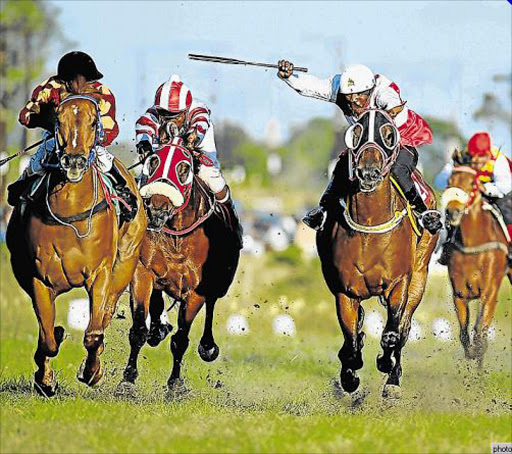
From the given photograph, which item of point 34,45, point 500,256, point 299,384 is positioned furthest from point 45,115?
point 34,45

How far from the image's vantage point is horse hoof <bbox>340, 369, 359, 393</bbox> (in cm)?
1078

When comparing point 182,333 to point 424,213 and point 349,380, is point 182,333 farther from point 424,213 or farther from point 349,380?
point 424,213

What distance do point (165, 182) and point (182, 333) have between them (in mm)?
1574

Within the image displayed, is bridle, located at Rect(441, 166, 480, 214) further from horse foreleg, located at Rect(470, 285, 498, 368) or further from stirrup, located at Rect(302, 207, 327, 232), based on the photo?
stirrup, located at Rect(302, 207, 327, 232)

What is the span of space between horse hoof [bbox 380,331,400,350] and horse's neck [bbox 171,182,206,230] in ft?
6.54

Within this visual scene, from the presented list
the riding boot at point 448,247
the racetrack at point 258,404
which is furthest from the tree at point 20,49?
the riding boot at point 448,247

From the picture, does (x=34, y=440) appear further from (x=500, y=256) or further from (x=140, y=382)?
(x=500, y=256)

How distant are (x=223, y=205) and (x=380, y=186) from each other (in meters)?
A: 2.28

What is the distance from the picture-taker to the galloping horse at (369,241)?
10055 mm

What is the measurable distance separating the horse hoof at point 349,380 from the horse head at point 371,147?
1.58m

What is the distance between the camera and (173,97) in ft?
37.5

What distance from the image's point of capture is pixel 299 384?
13.3m

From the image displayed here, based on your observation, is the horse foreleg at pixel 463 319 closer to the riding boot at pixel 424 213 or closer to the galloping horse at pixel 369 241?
the riding boot at pixel 424 213

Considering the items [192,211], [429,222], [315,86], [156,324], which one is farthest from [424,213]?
[156,324]
